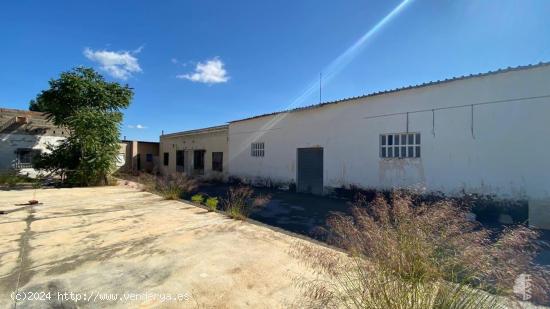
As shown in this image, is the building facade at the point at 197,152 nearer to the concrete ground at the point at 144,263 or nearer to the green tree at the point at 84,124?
the green tree at the point at 84,124

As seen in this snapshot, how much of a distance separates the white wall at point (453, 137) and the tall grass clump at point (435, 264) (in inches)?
235

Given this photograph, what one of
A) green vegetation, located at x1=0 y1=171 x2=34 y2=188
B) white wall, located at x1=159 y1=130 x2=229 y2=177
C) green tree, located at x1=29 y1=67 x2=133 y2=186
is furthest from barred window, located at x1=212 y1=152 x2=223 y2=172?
green vegetation, located at x1=0 y1=171 x2=34 y2=188

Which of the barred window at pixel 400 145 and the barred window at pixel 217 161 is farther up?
the barred window at pixel 400 145

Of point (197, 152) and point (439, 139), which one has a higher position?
point (439, 139)

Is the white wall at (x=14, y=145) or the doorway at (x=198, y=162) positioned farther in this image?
the doorway at (x=198, y=162)

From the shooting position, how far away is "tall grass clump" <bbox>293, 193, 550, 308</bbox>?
194 centimetres

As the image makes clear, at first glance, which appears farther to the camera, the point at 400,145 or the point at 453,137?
the point at 400,145

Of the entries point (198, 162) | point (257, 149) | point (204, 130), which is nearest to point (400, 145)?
point (257, 149)

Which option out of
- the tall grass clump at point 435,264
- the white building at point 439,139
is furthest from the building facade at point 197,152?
the tall grass clump at point 435,264

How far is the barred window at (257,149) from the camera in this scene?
50.2 ft

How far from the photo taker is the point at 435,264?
7.24ft

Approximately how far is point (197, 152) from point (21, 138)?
11.2 metres

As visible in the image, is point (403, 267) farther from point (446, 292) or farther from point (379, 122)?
point (379, 122)

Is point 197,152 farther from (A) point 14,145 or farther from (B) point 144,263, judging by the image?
(B) point 144,263
